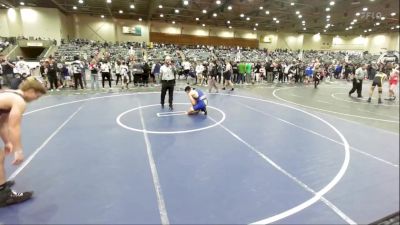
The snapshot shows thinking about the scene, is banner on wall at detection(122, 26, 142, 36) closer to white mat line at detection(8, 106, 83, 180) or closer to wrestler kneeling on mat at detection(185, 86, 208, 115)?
white mat line at detection(8, 106, 83, 180)

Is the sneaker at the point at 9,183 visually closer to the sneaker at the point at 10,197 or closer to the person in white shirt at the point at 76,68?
the sneaker at the point at 10,197

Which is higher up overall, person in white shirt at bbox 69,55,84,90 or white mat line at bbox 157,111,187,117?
person in white shirt at bbox 69,55,84,90

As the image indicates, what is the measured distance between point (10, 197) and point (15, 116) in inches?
45.9

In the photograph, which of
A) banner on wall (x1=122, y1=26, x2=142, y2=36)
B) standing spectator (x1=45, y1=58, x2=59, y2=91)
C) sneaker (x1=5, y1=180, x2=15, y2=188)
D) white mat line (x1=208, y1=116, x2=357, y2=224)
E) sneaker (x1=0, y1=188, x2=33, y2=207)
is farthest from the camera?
banner on wall (x1=122, y1=26, x2=142, y2=36)

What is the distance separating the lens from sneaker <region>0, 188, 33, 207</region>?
3.43m

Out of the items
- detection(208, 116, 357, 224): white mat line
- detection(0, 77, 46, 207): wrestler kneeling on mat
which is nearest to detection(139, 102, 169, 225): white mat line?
detection(208, 116, 357, 224): white mat line

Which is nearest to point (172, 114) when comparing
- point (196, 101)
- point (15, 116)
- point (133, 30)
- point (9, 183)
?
point (196, 101)

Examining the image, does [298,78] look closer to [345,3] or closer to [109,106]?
[345,3]

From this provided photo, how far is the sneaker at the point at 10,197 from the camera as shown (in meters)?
3.43

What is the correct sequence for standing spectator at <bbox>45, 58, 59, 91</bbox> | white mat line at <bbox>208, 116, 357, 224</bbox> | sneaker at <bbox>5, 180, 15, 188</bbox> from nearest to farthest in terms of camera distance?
1. white mat line at <bbox>208, 116, 357, 224</bbox>
2. sneaker at <bbox>5, 180, 15, 188</bbox>
3. standing spectator at <bbox>45, 58, 59, 91</bbox>

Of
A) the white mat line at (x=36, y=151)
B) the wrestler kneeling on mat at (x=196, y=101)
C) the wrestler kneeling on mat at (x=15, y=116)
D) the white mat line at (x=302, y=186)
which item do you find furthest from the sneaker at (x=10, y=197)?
the wrestler kneeling on mat at (x=196, y=101)

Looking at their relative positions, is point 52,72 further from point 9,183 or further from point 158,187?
point 158,187

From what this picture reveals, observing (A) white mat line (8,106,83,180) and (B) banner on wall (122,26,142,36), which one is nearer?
(A) white mat line (8,106,83,180)

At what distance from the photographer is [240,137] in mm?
6273
